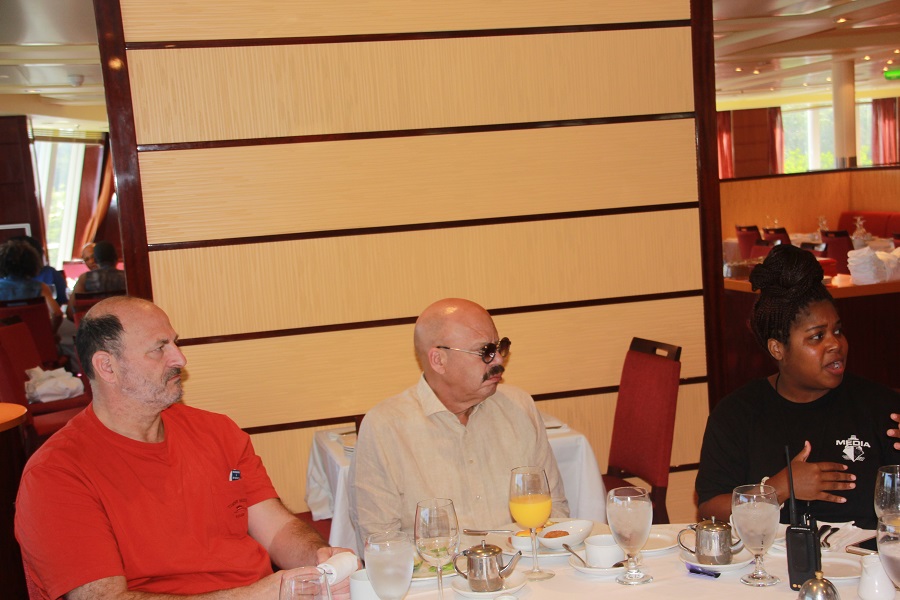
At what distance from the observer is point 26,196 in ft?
40.2

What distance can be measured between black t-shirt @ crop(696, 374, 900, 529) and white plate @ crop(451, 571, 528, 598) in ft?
2.51

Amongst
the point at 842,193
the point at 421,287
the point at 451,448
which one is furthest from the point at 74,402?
the point at 842,193

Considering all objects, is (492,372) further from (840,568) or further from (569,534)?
(840,568)

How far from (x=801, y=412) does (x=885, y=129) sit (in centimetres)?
2309

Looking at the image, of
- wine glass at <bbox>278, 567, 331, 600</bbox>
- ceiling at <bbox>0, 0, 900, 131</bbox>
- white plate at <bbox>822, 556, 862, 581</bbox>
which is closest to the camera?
wine glass at <bbox>278, 567, 331, 600</bbox>

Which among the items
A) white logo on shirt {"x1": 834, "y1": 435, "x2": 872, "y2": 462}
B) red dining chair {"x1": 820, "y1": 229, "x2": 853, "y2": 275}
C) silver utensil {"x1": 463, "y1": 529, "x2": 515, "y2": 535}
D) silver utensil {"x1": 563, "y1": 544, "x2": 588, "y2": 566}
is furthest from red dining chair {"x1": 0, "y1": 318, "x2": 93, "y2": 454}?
red dining chair {"x1": 820, "y1": 229, "x2": 853, "y2": 275}

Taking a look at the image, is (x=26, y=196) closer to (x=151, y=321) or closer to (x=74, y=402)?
(x=74, y=402)

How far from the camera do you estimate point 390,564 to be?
1555 millimetres

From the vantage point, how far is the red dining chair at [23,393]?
15.0ft

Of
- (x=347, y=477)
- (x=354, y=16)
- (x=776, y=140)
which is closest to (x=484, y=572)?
(x=347, y=477)

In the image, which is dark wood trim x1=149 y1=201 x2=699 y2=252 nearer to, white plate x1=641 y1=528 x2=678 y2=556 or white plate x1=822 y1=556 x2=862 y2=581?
white plate x1=641 y1=528 x2=678 y2=556

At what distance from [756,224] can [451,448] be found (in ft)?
36.4

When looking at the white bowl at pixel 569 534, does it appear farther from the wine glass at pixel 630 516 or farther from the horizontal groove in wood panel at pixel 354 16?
the horizontal groove in wood panel at pixel 354 16

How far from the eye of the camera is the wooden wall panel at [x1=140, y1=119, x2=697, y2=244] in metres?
3.51
